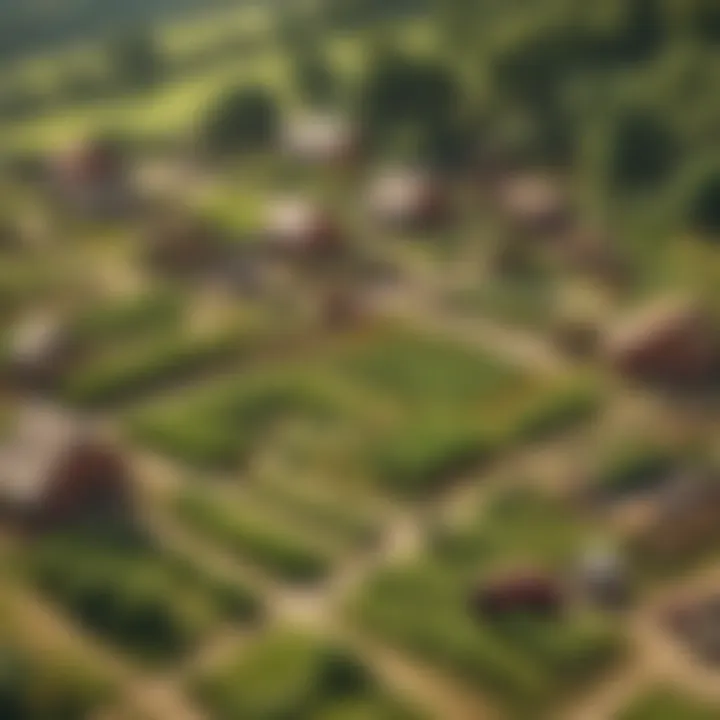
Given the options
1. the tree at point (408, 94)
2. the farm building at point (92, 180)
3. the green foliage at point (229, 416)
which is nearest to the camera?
the green foliage at point (229, 416)

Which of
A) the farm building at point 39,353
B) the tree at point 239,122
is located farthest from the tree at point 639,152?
the farm building at point 39,353

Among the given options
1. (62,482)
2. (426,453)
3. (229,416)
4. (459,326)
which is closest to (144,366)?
(229,416)

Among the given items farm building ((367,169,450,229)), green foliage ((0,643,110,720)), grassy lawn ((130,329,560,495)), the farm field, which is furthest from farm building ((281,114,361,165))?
green foliage ((0,643,110,720))

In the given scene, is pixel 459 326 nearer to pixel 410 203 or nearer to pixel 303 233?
pixel 303 233

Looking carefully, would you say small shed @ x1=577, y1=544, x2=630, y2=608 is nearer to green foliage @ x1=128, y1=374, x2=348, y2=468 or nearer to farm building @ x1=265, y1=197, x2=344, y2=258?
green foliage @ x1=128, y1=374, x2=348, y2=468

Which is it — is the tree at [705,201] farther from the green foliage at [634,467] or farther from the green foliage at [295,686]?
the green foliage at [295,686]

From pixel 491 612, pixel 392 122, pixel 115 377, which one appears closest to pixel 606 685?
pixel 491 612
